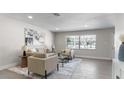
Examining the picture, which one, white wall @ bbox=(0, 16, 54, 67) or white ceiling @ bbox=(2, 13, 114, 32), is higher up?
white ceiling @ bbox=(2, 13, 114, 32)

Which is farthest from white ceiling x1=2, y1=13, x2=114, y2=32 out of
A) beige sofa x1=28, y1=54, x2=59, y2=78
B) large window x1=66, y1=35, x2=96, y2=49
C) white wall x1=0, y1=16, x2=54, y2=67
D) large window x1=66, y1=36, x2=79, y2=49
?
large window x1=66, y1=36, x2=79, y2=49

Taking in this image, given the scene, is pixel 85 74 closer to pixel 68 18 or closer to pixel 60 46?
pixel 68 18

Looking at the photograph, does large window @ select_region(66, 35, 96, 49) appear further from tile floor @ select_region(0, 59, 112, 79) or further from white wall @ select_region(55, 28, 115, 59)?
tile floor @ select_region(0, 59, 112, 79)

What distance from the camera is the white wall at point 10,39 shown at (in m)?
3.67

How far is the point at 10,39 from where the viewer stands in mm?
3971

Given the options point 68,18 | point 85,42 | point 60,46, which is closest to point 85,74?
point 68,18

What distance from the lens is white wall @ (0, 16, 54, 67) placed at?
3.67 metres

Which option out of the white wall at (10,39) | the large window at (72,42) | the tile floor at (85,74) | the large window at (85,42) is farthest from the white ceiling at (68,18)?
the large window at (72,42)

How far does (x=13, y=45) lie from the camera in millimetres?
4121

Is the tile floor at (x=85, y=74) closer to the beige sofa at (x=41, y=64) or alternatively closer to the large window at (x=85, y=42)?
the beige sofa at (x=41, y=64)
